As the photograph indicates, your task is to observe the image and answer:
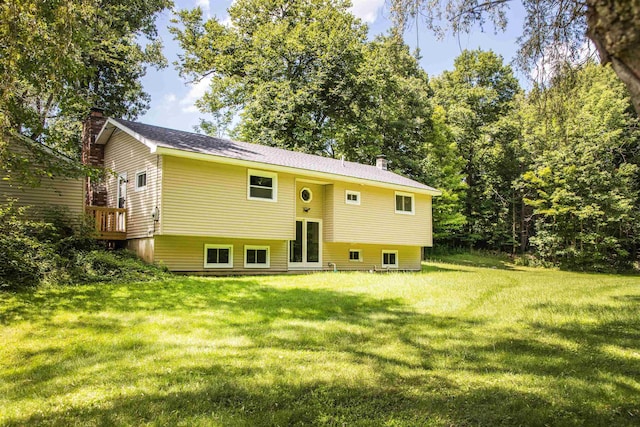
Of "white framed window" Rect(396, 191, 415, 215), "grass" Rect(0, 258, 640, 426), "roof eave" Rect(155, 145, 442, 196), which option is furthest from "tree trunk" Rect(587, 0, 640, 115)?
"white framed window" Rect(396, 191, 415, 215)

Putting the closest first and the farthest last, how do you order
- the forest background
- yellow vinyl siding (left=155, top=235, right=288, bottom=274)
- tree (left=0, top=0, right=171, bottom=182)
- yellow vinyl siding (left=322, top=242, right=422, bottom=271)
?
tree (left=0, top=0, right=171, bottom=182), yellow vinyl siding (left=155, top=235, right=288, bottom=274), yellow vinyl siding (left=322, top=242, right=422, bottom=271), the forest background

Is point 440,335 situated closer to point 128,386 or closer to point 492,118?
point 128,386

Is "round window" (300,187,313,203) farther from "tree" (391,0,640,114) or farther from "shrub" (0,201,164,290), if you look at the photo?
"tree" (391,0,640,114)

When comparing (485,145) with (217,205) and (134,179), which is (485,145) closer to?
(217,205)

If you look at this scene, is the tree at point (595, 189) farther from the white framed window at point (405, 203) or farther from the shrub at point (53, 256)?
the shrub at point (53, 256)

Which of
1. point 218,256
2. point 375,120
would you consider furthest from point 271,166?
point 375,120

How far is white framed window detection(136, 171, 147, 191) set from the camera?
14.1 m

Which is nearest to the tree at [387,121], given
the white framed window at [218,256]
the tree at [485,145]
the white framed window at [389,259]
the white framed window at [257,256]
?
the tree at [485,145]

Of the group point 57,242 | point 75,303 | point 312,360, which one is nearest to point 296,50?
point 57,242

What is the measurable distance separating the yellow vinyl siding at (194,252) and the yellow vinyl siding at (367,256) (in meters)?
2.73

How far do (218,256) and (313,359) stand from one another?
1023 centimetres

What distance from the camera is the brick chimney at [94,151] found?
55.1 ft

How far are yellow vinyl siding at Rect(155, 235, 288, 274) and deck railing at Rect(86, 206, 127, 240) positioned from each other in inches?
86.6

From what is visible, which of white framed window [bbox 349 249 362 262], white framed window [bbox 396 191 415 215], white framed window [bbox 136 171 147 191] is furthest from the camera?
white framed window [bbox 396 191 415 215]
